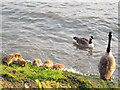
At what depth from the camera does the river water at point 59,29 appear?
28.5 ft

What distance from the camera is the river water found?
8680 millimetres

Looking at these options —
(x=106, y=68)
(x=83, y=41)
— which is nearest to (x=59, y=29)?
(x=83, y=41)

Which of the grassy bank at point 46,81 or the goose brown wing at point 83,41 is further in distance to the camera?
the goose brown wing at point 83,41

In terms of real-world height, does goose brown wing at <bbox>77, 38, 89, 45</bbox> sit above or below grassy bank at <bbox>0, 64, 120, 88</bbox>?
above

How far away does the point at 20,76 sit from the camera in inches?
215

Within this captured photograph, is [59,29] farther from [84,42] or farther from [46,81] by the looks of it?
[46,81]

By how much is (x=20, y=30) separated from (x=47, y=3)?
4926 mm

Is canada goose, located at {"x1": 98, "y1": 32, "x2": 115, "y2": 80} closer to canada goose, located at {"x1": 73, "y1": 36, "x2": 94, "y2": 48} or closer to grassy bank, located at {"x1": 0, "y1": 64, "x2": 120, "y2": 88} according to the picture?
grassy bank, located at {"x1": 0, "y1": 64, "x2": 120, "y2": 88}

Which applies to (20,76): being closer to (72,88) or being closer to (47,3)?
(72,88)

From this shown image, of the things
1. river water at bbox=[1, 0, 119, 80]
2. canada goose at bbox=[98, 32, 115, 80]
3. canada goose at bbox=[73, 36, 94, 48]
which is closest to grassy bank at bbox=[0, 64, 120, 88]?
canada goose at bbox=[98, 32, 115, 80]

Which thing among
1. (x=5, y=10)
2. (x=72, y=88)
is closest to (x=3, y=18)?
(x=5, y=10)

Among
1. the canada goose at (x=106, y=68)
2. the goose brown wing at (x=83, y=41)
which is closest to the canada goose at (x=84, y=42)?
the goose brown wing at (x=83, y=41)

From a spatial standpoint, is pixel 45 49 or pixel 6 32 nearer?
pixel 45 49

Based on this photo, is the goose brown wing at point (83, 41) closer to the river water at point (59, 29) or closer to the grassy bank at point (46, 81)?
the river water at point (59, 29)
